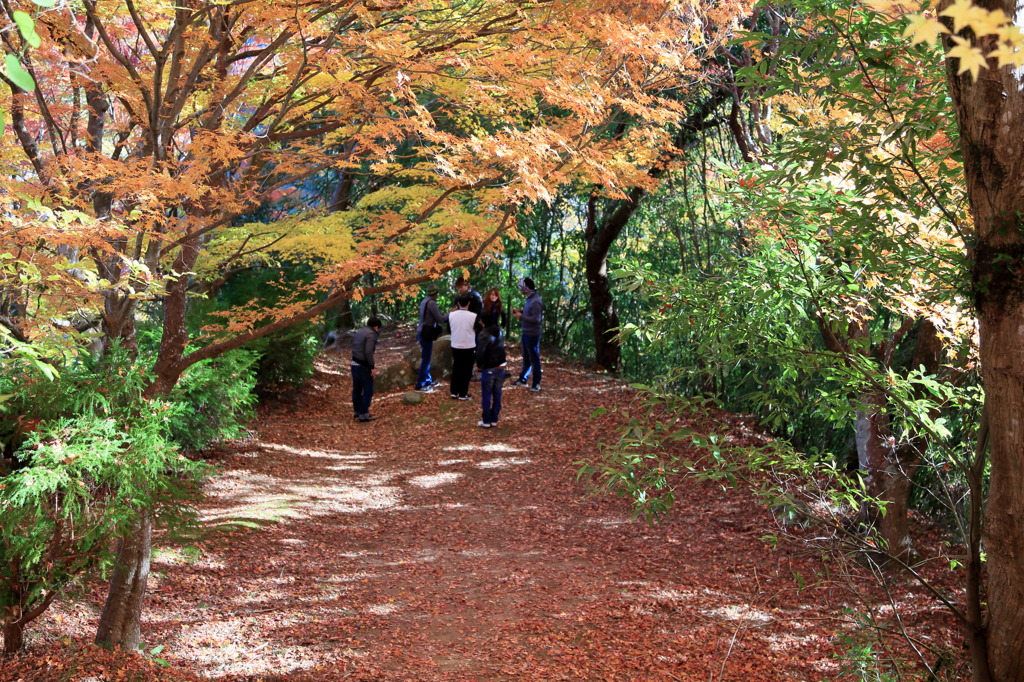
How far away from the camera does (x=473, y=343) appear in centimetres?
999

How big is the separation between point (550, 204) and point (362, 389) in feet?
19.0

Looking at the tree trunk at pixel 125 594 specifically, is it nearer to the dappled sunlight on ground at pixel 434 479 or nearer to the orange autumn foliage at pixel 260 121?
the orange autumn foliage at pixel 260 121

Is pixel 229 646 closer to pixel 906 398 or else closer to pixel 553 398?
pixel 906 398

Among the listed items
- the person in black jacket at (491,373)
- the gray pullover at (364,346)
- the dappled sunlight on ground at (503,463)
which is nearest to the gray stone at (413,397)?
the gray pullover at (364,346)

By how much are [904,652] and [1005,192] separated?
2.99 m

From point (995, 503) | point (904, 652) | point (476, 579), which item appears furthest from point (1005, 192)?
point (476, 579)

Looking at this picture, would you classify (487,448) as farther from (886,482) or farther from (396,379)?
(886,482)

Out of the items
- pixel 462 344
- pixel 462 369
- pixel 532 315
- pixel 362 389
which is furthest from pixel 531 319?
pixel 362 389

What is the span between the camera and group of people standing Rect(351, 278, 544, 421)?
30.2 feet

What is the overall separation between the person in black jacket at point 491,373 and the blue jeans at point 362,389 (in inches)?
64.7

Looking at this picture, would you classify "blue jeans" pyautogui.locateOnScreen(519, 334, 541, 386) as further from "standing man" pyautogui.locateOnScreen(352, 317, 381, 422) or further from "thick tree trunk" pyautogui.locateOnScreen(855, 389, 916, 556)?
"thick tree trunk" pyautogui.locateOnScreen(855, 389, 916, 556)

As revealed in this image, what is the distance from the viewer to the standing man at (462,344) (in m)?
9.75

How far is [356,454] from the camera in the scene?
29.6ft

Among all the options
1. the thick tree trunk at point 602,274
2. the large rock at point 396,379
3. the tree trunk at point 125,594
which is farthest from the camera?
the large rock at point 396,379
